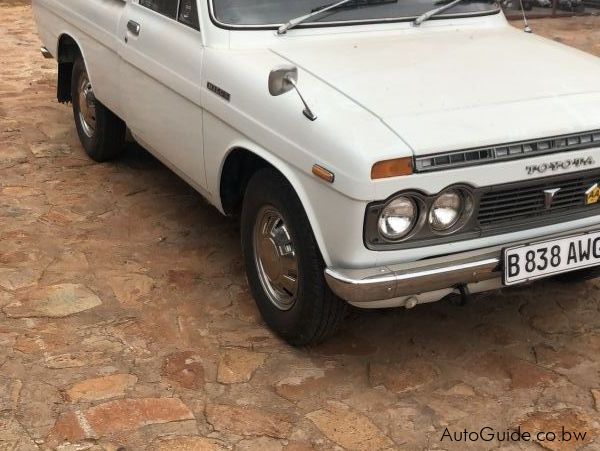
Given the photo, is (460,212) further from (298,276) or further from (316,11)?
(316,11)

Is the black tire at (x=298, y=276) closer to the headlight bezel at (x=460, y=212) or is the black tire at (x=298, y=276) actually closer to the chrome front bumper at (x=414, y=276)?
the chrome front bumper at (x=414, y=276)

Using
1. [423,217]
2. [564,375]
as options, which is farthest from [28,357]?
[564,375]

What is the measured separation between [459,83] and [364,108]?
55cm

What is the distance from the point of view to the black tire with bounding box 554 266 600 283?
3.87 meters

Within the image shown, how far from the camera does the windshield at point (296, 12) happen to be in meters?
4.03

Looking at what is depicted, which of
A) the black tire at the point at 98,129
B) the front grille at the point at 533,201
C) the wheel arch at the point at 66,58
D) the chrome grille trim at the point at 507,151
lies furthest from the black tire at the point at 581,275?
the wheel arch at the point at 66,58

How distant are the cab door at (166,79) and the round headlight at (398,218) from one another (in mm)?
1340

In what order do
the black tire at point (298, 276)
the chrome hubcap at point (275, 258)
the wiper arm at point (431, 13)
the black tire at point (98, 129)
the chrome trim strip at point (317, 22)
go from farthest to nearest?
the black tire at point (98, 129) < the wiper arm at point (431, 13) < the chrome trim strip at point (317, 22) < the chrome hubcap at point (275, 258) < the black tire at point (298, 276)

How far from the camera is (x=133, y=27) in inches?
188

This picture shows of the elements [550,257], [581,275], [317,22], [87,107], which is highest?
[317,22]

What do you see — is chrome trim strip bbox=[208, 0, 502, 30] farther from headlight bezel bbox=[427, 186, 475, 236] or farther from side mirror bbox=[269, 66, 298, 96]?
headlight bezel bbox=[427, 186, 475, 236]

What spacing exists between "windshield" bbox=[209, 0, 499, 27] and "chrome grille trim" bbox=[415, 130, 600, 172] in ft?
4.31

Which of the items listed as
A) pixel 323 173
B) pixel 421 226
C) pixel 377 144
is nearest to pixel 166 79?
pixel 323 173

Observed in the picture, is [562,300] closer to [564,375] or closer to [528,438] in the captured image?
[564,375]
